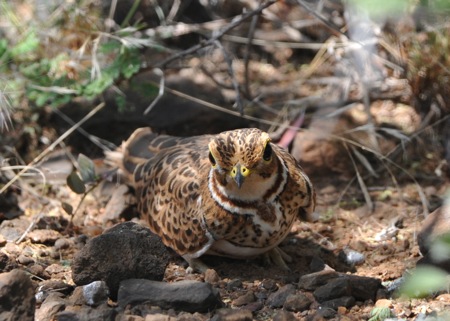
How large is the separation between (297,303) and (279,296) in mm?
158

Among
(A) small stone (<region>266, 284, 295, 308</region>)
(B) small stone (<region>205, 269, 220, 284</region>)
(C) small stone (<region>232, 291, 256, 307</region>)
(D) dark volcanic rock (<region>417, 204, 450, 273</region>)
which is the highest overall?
(D) dark volcanic rock (<region>417, 204, 450, 273</region>)

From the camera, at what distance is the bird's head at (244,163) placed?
438 centimetres

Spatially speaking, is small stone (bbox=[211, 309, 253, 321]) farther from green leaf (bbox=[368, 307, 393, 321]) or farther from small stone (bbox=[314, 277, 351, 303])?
green leaf (bbox=[368, 307, 393, 321])

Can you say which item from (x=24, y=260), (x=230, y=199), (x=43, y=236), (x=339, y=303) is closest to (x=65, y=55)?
(x=43, y=236)

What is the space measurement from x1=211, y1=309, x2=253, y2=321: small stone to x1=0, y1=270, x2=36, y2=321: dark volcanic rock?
92 centimetres

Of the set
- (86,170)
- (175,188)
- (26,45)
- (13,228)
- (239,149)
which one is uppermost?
(26,45)

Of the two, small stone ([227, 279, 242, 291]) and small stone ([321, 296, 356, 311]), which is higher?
small stone ([321, 296, 356, 311])

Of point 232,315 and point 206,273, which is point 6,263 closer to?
point 206,273

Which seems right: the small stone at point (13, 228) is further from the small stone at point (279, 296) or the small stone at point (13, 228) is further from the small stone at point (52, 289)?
the small stone at point (279, 296)

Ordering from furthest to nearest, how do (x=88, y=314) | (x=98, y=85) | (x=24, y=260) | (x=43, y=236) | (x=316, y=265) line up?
(x=98, y=85)
(x=43, y=236)
(x=316, y=265)
(x=24, y=260)
(x=88, y=314)

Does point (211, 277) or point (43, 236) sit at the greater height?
point (211, 277)

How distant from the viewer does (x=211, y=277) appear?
4680 mm

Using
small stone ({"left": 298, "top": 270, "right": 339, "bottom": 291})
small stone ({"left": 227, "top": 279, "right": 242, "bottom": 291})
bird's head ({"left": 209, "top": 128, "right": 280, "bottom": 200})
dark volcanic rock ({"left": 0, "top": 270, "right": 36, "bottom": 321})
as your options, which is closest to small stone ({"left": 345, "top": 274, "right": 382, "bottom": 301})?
small stone ({"left": 298, "top": 270, "right": 339, "bottom": 291})

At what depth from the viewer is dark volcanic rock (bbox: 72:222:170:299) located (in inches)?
165
